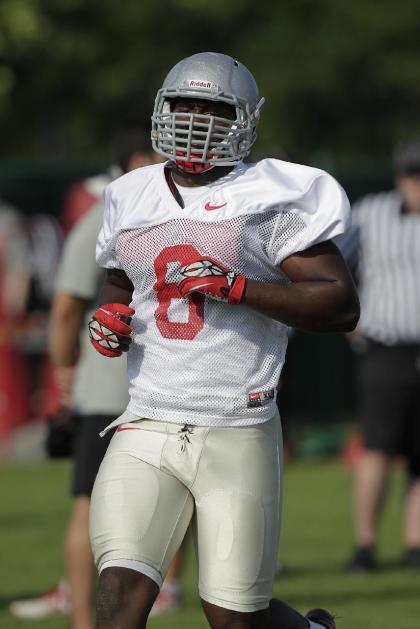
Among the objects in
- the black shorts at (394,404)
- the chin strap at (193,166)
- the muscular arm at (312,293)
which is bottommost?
the black shorts at (394,404)

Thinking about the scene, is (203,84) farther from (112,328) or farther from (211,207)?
(112,328)

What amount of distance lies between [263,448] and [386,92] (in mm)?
21598

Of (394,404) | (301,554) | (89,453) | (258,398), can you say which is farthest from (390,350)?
(258,398)

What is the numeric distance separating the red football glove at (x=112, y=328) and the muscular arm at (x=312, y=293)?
1.28 feet

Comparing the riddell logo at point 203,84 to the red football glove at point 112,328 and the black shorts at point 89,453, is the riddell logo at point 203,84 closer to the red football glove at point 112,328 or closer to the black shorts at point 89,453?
the red football glove at point 112,328

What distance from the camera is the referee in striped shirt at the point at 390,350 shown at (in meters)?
8.16

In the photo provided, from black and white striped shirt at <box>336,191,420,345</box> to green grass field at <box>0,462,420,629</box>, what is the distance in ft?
4.24

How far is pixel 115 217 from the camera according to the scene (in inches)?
177

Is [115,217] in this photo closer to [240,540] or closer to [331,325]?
[331,325]

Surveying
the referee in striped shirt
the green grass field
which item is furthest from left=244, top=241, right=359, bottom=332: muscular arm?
the referee in striped shirt

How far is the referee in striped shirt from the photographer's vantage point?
8156 millimetres

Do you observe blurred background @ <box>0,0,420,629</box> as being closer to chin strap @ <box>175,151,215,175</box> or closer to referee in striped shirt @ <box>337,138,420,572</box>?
referee in striped shirt @ <box>337,138,420,572</box>

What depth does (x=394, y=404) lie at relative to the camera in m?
8.29

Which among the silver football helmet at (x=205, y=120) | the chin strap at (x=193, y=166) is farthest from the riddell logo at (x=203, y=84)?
the chin strap at (x=193, y=166)
